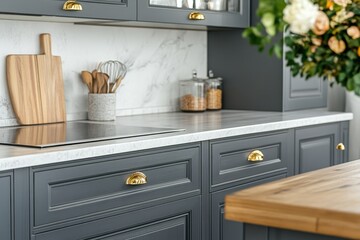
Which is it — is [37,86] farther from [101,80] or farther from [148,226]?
[148,226]

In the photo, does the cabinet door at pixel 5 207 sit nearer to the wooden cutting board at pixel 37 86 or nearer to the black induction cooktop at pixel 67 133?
the black induction cooktop at pixel 67 133

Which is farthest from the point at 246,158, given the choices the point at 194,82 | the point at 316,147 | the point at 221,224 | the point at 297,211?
the point at 297,211

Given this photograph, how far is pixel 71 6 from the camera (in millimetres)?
2713

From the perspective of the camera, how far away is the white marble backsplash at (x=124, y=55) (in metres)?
3.00

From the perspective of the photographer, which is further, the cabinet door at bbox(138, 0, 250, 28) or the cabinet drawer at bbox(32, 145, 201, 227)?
the cabinet door at bbox(138, 0, 250, 28)

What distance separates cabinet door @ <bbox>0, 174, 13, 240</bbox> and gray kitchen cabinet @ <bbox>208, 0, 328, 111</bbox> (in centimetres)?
202

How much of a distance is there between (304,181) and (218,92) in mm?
2133

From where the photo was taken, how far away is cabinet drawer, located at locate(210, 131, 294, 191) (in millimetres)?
2932

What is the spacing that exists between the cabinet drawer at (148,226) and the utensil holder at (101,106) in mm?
675

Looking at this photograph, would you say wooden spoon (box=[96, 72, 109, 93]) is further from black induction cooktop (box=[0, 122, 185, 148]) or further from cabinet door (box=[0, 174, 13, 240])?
cabinet door (box=[0, 174, 13, 240])

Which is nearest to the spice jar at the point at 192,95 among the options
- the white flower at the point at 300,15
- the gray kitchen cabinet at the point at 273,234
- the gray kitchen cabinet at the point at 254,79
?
the gray kitchen cabinet at the point at 254,79

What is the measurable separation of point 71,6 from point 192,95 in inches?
46.9

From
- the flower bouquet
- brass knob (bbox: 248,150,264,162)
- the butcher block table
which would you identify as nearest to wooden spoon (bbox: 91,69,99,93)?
brass knob (bbox: 248,150,264,162)

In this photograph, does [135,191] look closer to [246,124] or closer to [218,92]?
[246,124]
